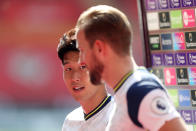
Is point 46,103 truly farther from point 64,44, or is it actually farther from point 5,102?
point 64,44

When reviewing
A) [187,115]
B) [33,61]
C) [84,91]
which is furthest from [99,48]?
[33,61]

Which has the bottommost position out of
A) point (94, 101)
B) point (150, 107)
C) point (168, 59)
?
point (94, 101)

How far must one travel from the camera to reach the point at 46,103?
7.37m

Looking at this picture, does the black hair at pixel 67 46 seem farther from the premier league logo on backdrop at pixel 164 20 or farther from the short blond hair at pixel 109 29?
the short blond hair at pixel 109 29

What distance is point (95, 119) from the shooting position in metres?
2.06

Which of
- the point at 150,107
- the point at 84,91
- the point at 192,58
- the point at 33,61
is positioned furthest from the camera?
the point at 33,61

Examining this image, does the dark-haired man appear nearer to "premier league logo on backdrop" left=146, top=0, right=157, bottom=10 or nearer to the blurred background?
"premier league logo on backdrop" left=146, top=0, right=157, bottom=10

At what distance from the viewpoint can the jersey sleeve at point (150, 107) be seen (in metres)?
1.29

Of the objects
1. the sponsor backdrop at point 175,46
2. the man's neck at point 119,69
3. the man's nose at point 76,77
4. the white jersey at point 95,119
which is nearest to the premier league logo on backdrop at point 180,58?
the sponsor backdrop at point 175,46

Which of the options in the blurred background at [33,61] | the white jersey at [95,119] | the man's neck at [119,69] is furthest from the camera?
the blurred background at [33,61]

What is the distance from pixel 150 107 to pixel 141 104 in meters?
0.03

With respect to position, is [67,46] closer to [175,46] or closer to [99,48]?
[175,46]

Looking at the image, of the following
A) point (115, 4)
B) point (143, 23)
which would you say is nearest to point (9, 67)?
point (115, 4)

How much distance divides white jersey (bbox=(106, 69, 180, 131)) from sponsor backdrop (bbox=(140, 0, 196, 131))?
0.83m
